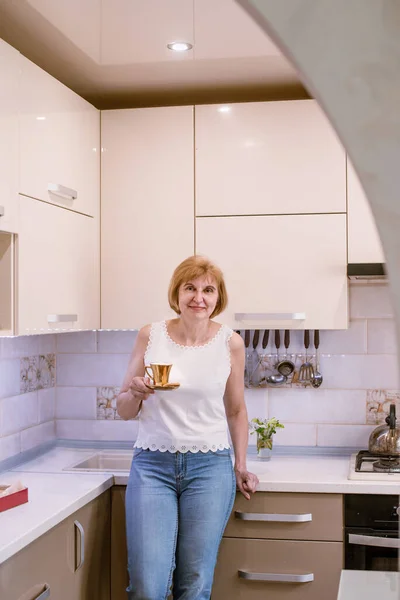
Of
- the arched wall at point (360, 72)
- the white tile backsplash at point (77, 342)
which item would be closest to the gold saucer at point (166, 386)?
the white tile backsplash at point (77, 342)

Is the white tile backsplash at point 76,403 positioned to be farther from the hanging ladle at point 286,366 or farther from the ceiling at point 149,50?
the ceiling at point 149,50

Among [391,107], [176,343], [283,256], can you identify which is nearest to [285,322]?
[283,256]

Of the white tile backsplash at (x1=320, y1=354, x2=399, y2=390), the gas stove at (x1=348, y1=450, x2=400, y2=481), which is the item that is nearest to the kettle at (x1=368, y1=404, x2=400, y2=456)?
the gas stove at (x1=348, y1=450, x2=400, y2=481)

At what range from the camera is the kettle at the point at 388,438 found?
119 inches

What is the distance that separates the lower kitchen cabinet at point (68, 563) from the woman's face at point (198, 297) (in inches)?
30.0

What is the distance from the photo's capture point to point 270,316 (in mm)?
3023

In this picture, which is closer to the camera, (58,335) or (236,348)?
(236,348)

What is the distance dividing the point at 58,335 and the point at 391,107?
3.13 meters

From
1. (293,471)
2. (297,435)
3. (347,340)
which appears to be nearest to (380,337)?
(347,340)

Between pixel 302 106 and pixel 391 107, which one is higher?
pixel 302 106

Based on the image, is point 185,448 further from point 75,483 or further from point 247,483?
point 75,483

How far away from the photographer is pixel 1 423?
3018 millimetres

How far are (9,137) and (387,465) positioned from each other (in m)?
1.85

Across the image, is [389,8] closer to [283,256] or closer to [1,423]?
[283,256]
